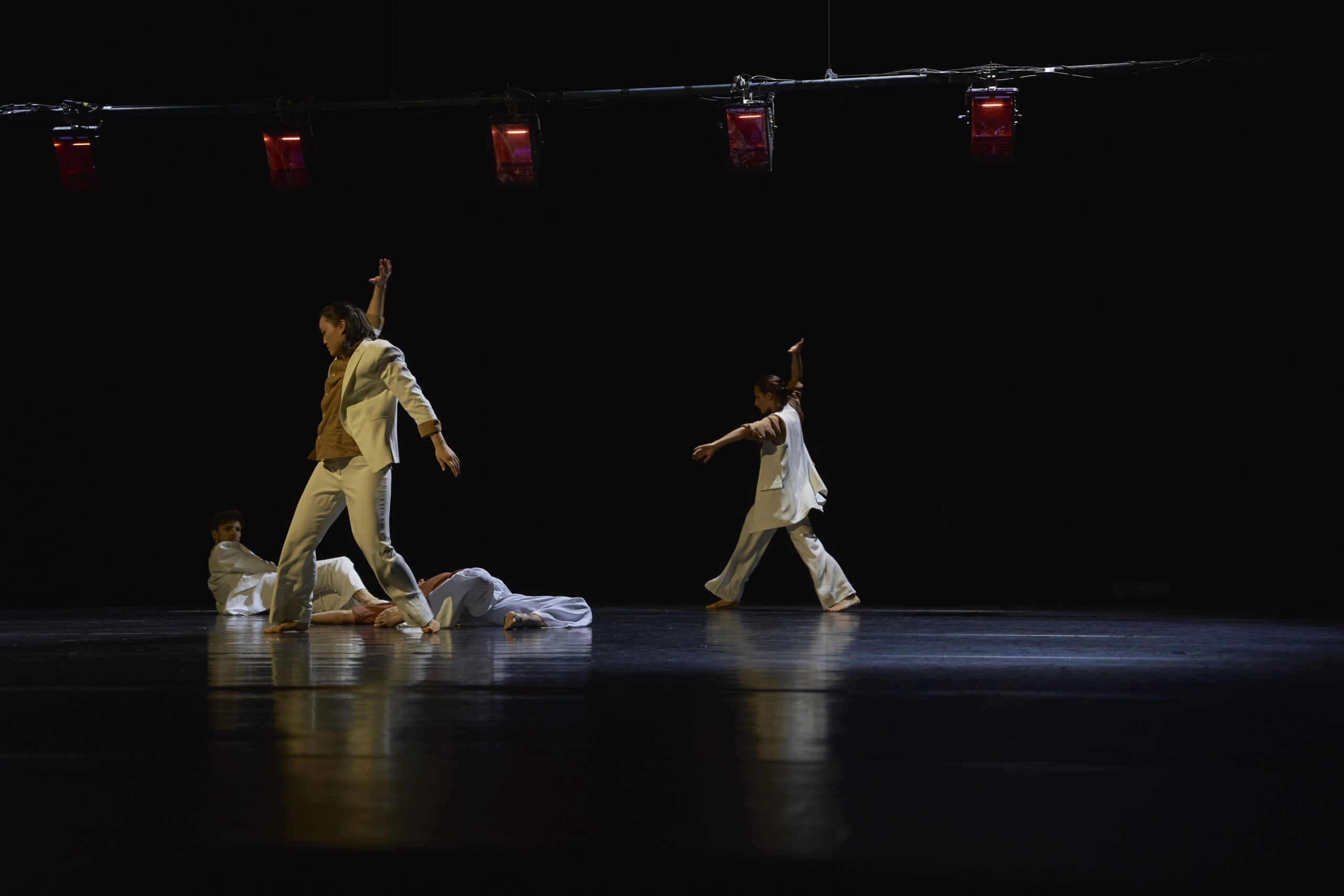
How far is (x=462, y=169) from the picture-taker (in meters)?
7.75

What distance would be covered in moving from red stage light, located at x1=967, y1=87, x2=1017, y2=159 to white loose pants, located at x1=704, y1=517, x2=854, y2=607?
7.58ft

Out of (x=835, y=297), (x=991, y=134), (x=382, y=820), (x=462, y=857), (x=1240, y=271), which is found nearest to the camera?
(x=462, y=857)

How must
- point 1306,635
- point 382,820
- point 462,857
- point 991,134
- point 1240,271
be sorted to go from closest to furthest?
point 462,857 < point 382,820 < point 1306,635 < point 991,134 < point 1240,271

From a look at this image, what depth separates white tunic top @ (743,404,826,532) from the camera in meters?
6.56

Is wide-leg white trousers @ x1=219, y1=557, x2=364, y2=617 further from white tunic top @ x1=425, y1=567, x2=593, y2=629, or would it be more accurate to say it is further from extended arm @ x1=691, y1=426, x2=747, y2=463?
extended arm @ x1=691, y1=426, x2=747, y2=463

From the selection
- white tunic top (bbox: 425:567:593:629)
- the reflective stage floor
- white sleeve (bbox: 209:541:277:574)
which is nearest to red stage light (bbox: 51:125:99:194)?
white sleeve (bbox: 209:541:277:574)

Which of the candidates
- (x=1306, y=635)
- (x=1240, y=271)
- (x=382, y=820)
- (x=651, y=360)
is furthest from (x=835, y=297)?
(x=382, y=820)

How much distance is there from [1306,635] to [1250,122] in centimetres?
376

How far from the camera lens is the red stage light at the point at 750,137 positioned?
6.53 m

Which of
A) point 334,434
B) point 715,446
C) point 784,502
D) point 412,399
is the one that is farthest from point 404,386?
point 784,502

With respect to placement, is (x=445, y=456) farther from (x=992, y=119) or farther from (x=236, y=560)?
(x=992, y=119)

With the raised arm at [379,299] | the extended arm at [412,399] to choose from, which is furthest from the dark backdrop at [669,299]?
the extended arm at [412,399]

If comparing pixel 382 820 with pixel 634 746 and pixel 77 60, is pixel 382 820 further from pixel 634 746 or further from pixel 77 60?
pixel 77 60

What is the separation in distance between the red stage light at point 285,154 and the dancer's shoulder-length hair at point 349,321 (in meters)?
2.39
